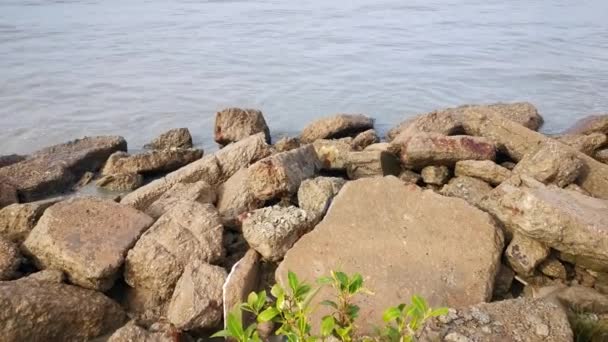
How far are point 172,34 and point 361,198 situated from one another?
12974mm

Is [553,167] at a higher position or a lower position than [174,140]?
higher

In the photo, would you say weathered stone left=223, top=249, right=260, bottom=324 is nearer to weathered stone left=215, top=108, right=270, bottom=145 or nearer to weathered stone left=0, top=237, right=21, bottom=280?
weathered stone left=0, top=237, right=21, bottom=280

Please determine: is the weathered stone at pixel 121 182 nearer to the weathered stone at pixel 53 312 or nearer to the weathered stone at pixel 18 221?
the weathered stone at pixel 18 221

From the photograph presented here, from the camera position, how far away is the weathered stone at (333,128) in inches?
253

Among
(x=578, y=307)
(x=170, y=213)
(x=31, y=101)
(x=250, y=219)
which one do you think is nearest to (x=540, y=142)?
(x=578, y=307)

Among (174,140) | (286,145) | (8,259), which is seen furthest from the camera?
(174,140)

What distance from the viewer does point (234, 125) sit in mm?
6527

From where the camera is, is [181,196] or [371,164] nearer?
[181,196]

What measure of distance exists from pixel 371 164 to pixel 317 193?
1.02m

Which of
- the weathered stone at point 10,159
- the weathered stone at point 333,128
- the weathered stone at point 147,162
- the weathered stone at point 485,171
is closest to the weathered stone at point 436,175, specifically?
the weathered stone at point 485,171

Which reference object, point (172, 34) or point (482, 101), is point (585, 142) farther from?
point (172, 34)

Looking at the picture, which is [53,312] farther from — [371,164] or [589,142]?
[589,142]

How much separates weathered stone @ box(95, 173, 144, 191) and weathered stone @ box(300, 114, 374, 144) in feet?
6.95

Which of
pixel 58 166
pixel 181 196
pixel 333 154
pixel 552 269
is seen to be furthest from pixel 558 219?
pixel 58 166
